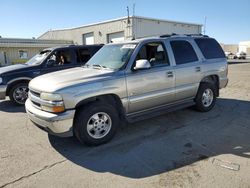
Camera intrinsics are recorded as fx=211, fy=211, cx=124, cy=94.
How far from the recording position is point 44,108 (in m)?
3.74

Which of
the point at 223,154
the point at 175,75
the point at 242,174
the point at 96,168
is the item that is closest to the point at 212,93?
the point at 175,75

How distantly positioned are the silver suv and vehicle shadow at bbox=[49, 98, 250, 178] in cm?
34

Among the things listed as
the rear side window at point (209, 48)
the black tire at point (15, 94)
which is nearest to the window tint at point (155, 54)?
the rear side window at point (209, 48)

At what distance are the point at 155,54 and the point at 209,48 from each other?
195 cm

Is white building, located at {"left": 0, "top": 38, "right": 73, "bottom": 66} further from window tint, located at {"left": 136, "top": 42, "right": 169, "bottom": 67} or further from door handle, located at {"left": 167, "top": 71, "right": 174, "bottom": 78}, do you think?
door handle, located at {"left": 167, "top": 71, "right": 174, "bottom": 78}

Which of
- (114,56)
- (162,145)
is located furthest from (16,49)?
(162,145)

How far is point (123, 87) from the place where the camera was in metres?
4.09

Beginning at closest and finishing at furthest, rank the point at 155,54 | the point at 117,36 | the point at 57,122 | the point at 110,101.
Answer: the point at 57,122, the point at 110,101, the point at 155,54, the point at 117,36

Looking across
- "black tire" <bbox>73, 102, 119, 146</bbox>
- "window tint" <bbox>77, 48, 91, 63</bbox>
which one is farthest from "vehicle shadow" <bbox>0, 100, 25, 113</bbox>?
"black tire" <bbox>73, 102, 119, 146</bbox>

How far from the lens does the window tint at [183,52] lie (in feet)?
16.5

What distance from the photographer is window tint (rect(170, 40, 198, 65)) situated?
5.04 meters

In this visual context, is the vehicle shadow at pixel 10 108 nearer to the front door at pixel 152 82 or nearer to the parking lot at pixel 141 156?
the parking lot at pixel 141 156

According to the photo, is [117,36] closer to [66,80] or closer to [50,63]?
[50,63]

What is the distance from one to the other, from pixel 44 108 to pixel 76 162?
43.4 inches
